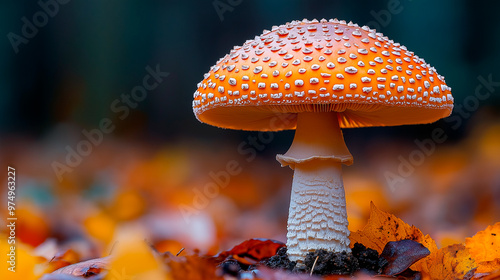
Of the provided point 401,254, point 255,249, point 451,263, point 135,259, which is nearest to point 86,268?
point 135,259

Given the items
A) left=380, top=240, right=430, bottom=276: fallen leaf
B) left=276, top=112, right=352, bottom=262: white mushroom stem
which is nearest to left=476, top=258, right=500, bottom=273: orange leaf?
left=380, top=240, right=430, bottom=276: fallen leaf

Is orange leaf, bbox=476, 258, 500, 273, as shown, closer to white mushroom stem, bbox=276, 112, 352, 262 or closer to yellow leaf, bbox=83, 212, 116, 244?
white mushroom stem, bbox=276, 112, 352, 262

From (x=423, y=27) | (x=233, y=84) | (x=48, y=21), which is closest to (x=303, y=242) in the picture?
(x=233, y=84)

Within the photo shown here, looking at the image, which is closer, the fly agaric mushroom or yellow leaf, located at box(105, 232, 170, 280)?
yellow leaf, located at box(105, 232, 170, 280)

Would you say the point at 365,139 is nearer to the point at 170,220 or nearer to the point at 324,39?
the point at 170,220

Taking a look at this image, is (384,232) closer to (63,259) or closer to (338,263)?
(338,263)

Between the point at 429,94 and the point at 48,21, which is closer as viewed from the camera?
the point at 429,94

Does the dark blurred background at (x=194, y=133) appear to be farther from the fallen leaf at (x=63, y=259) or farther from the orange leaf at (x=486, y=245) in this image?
the orange leaf at (x=486, y=245)
